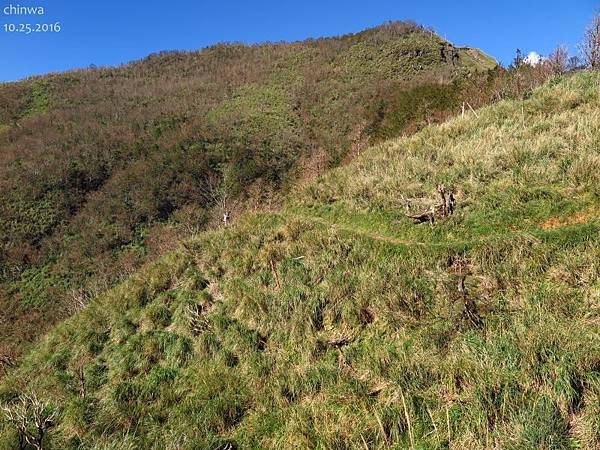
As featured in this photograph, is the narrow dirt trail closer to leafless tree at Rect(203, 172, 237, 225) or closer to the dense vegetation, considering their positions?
the dense vegetation

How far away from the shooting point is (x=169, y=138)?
176ft

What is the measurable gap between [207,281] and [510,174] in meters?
8.53

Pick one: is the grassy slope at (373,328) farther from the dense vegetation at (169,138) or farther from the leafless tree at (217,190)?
the leafless tree at (217,190)

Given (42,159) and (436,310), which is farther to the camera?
(42,159)

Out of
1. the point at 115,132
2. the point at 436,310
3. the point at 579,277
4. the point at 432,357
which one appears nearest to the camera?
the point at 432,357

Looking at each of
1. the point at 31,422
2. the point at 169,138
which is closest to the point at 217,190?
the point at 169,138

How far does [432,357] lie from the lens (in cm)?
622

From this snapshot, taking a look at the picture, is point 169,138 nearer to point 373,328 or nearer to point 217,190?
point 217,190

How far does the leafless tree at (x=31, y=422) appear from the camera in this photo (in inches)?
186

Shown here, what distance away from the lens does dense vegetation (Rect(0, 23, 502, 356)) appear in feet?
111

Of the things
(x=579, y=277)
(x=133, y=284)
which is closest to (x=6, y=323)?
(x=133, y=284)

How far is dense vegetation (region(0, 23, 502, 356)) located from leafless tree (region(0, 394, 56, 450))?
13.2 m

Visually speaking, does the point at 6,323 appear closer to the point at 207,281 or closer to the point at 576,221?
the point at 207,281

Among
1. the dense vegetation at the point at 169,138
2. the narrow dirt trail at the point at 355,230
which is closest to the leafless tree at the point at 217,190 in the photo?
the dense vegetation at the point at 169,138
